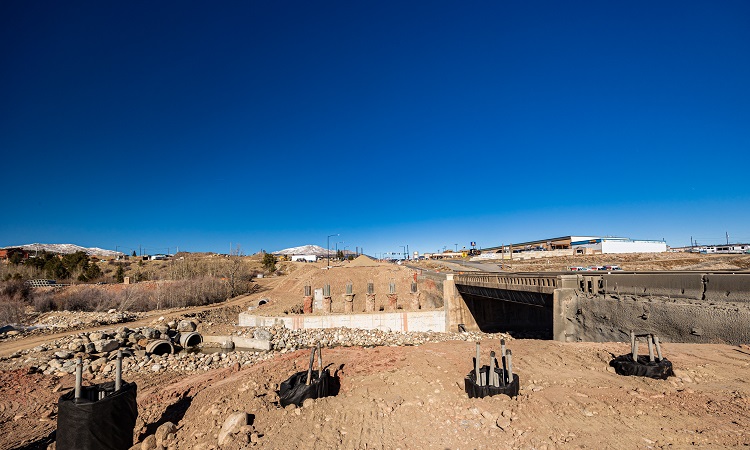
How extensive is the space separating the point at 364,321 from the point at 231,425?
23260mm

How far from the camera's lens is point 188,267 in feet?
227

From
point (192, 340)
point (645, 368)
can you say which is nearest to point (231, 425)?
point (645, 368)

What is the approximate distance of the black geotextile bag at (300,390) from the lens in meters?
9.30

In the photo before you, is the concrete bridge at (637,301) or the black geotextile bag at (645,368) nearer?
the black geotextile bag at (645,368)

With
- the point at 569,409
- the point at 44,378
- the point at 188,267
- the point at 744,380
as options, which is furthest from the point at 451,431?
the point at 188,267

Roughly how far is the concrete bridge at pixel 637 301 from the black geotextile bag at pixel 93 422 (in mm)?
20670

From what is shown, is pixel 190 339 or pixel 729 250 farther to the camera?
pixel 729 250

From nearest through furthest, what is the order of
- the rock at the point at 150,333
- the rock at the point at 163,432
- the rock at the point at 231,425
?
the rock at the point at 231,425
the rock at the point at 163,432
the rock at the point at 150,333

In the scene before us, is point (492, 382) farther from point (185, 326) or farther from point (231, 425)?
point (185, 326)

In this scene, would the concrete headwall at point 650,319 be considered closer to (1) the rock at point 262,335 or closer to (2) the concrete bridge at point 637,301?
(2) the concrete bridge at point 637,301

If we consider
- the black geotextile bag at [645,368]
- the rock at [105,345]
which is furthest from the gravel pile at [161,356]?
the black geotextile bag at [645,368]

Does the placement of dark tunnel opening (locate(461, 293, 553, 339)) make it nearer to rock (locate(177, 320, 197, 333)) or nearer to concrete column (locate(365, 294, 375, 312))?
concrete column (locate(365, 294, 375, 312))

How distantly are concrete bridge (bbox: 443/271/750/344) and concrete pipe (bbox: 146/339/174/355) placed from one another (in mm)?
23996

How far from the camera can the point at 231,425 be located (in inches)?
324
